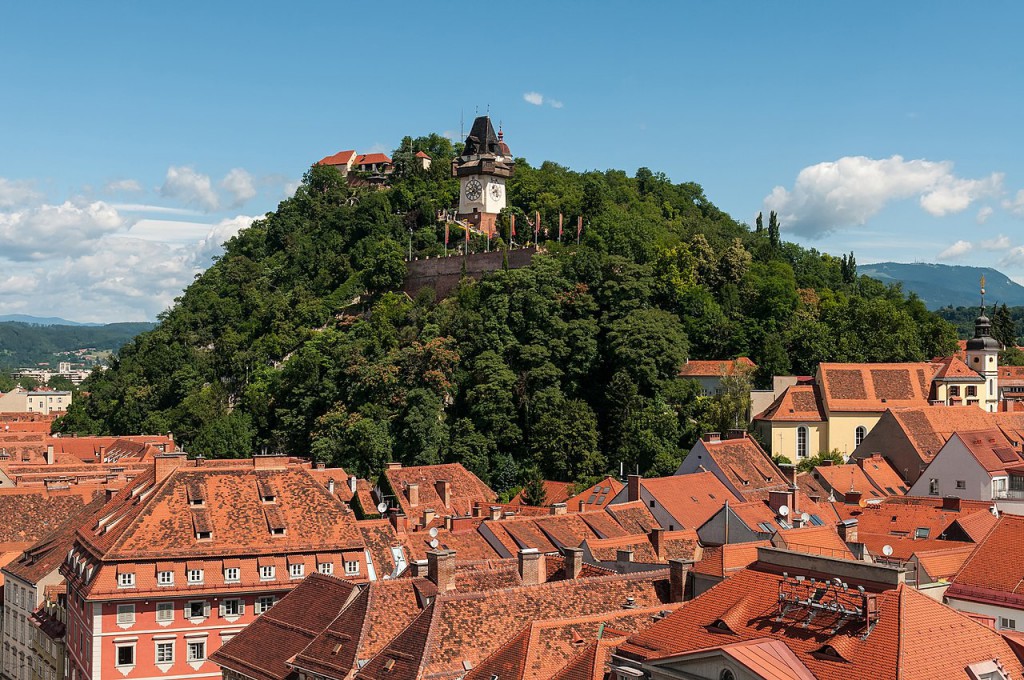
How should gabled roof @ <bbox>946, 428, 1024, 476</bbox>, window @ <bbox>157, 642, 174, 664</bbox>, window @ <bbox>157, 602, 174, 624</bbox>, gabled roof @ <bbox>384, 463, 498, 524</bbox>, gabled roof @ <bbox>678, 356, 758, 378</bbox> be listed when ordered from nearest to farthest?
window @ <bbox>157, 642, 174, 664</bbox>, window @ <bbox>157, 602, 174, 624</bbox>, gabled roof @ <bbox>946, 428, 1024, 476</bbox>, gabled roof @ <bbox>384, 463, 498, 524</bbox>, gabled roof @ <bbox>678, 356, 758, 378</bbox>

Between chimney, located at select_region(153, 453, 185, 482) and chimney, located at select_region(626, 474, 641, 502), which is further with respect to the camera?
chimney, located at select_region(626, 474, 641, 502)

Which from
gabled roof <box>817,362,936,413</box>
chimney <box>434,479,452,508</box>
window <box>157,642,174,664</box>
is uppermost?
gabled roof <box>817,362,936,413</box>

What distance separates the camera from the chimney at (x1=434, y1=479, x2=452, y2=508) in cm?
6669

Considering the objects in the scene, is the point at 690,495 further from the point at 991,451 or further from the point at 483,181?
the point at 483,181

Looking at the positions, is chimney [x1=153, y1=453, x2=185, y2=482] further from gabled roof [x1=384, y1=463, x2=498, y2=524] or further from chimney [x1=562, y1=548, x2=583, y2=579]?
chimney [x1=562, y1=548, x2=583, y2=579]

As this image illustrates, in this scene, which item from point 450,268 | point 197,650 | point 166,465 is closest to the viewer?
point 197,650

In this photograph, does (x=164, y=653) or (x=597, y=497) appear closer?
(x=164, y=653)

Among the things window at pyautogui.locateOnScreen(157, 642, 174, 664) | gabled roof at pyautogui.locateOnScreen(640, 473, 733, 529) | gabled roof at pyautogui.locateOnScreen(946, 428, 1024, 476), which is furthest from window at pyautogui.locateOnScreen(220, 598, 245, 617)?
gabled roof at pyautogui.locateOnScreen(946, 428, 1024, 476)

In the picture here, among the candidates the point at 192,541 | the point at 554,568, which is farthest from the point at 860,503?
the point at 192,541

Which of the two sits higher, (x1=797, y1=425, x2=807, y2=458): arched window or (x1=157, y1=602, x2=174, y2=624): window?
(x1=797, y1=425, x2=807, y2=458): arched window

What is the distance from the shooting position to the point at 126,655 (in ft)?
140

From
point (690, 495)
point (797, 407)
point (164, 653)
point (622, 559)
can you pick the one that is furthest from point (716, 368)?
point (164, 653)

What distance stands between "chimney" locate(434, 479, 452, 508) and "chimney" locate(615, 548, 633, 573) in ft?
79.2

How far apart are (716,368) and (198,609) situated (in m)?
51.5
